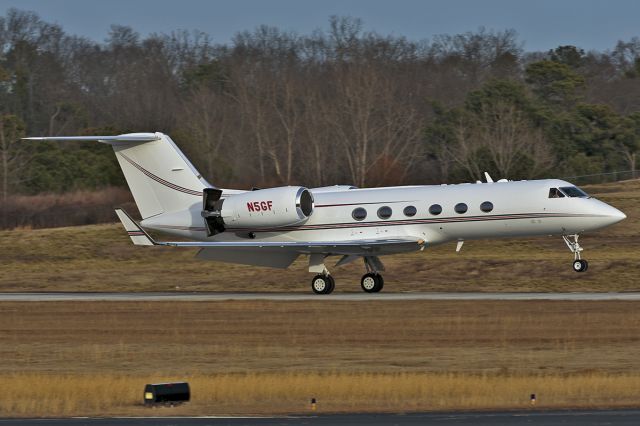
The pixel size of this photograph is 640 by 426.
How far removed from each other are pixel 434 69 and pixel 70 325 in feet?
323

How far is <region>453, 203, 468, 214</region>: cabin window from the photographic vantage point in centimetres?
3422

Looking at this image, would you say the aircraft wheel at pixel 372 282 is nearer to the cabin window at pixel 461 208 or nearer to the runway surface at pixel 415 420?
the cabin window at pixel 461 208

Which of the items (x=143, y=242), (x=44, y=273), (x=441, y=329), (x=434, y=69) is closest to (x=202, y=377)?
(x=441, y=329)

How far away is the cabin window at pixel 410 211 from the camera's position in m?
34.7

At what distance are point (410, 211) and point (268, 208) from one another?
3.96m

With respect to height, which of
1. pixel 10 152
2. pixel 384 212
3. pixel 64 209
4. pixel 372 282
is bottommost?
pixel 372 282

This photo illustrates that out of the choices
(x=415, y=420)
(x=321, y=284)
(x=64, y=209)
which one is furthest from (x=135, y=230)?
(x=64, y=209)

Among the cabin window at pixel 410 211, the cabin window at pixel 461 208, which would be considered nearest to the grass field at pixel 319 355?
the cabin window at pixel 461 208

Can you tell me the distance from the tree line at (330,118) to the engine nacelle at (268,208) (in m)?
22.6

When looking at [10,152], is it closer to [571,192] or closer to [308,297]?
[308,297]

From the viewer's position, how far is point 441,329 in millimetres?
27516

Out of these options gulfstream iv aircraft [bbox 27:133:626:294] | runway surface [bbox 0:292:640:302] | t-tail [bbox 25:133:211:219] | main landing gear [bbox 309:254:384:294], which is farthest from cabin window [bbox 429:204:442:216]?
t-tail [bbox 25:133:211:219]

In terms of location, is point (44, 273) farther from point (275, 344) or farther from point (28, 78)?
point (28, 78)

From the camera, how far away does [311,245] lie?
34.6 metres
